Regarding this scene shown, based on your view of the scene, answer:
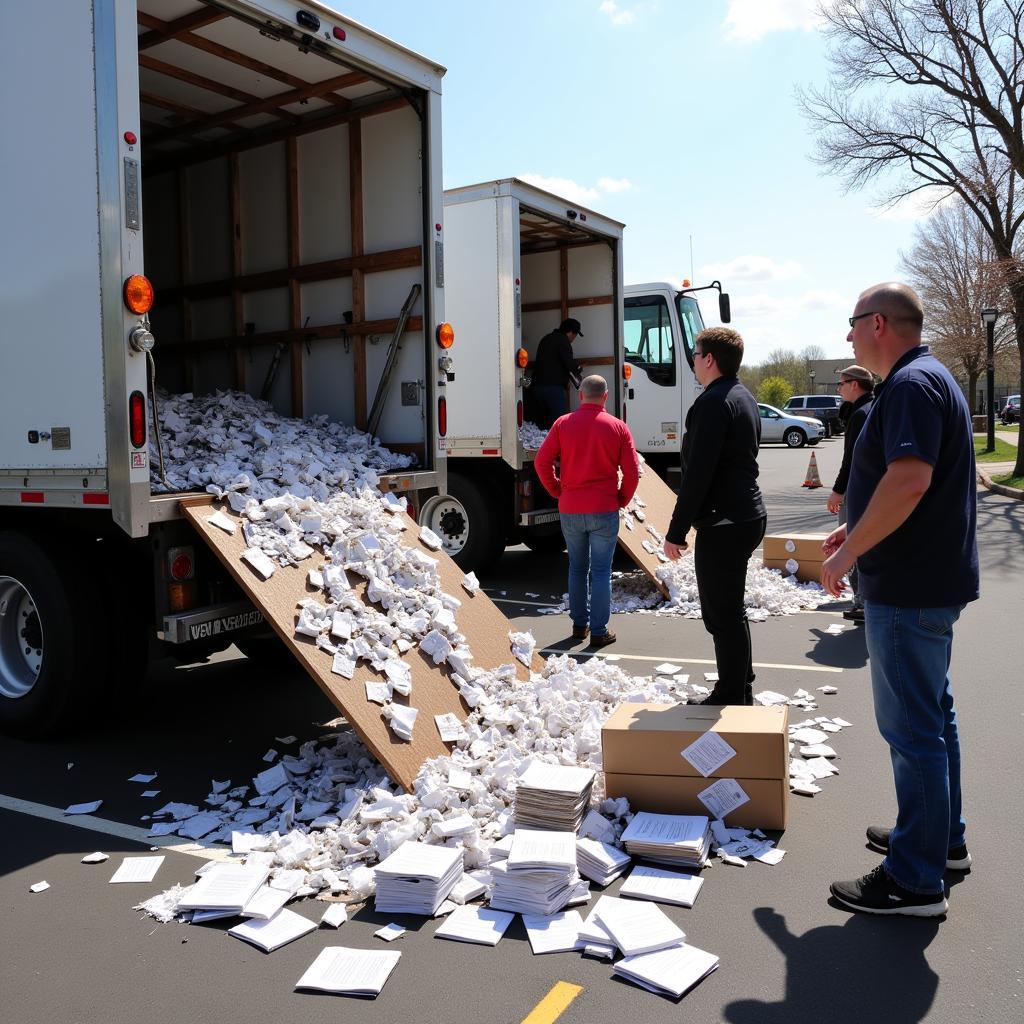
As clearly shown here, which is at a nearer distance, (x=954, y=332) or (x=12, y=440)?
(x=12, y=440)

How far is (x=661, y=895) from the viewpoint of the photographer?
3.45 m

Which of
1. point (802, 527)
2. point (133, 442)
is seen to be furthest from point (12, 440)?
point (802, 527)

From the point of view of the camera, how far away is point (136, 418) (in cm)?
452

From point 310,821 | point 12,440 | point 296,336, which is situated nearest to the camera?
point 310,821

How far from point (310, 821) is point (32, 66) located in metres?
3.82

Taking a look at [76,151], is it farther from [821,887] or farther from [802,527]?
[802,527]

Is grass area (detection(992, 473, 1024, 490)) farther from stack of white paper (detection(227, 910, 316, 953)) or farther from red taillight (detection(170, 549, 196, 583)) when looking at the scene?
stack of white paper (detection(227, 910, 316, 953))

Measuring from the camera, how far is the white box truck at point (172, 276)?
4523mm

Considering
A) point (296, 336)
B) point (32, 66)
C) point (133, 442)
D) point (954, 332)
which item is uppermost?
point (954, 332)

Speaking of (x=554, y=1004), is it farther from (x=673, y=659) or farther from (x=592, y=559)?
(x=592, y=559)

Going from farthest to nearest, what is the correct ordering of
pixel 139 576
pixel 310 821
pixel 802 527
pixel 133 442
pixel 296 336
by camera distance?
pixel 802 527
pixel 296 336
pixel 139 576
pixel 133 442
pixel 310 821

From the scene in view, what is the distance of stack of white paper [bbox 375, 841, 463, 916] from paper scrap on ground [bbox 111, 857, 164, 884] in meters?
0.98

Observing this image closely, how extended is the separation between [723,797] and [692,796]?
0.13m

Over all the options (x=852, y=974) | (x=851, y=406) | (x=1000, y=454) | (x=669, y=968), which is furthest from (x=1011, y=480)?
(x=669, y=968)
